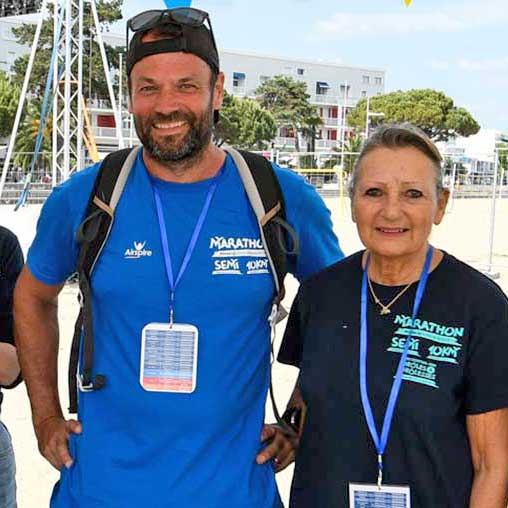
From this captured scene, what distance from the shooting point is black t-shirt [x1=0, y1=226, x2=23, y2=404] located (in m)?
2.39

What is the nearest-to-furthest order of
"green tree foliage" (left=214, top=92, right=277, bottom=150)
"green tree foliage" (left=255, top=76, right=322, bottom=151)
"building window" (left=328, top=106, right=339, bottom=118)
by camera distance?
1. "green tree foliage" (left=214, top=92, right=277, bottom=150)
2. "green tree foliage" (left=255, top=76, right=322, bottom=151)
3. "building window" (left=328, top=106, right=339, bottom=118)

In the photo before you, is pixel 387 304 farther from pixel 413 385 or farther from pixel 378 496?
pixel 378 496

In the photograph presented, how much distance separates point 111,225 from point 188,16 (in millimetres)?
695

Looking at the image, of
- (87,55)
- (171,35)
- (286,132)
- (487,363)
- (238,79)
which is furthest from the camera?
(238,79)

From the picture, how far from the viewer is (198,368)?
6.71 feet

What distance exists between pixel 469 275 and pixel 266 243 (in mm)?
571

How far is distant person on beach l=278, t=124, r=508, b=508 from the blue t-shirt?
0.16m

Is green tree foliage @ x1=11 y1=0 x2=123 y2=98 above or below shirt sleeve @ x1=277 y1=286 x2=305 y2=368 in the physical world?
above

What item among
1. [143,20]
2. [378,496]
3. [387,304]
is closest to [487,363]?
[387,304]

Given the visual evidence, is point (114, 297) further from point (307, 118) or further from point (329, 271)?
point (307, 118)

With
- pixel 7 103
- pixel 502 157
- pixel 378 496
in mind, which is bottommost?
pixel 378 496

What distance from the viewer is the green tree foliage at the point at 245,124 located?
52719mm

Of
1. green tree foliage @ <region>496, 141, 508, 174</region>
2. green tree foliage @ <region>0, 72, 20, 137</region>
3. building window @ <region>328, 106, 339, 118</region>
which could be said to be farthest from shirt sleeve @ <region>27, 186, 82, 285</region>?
building window @ <region>328, 106, 339, 118</region>

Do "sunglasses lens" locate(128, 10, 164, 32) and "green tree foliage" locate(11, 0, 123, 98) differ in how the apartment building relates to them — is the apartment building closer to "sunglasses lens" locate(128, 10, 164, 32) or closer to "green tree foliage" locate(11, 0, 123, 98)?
"green tree foliage" locate(11, 0, 123, 98)
